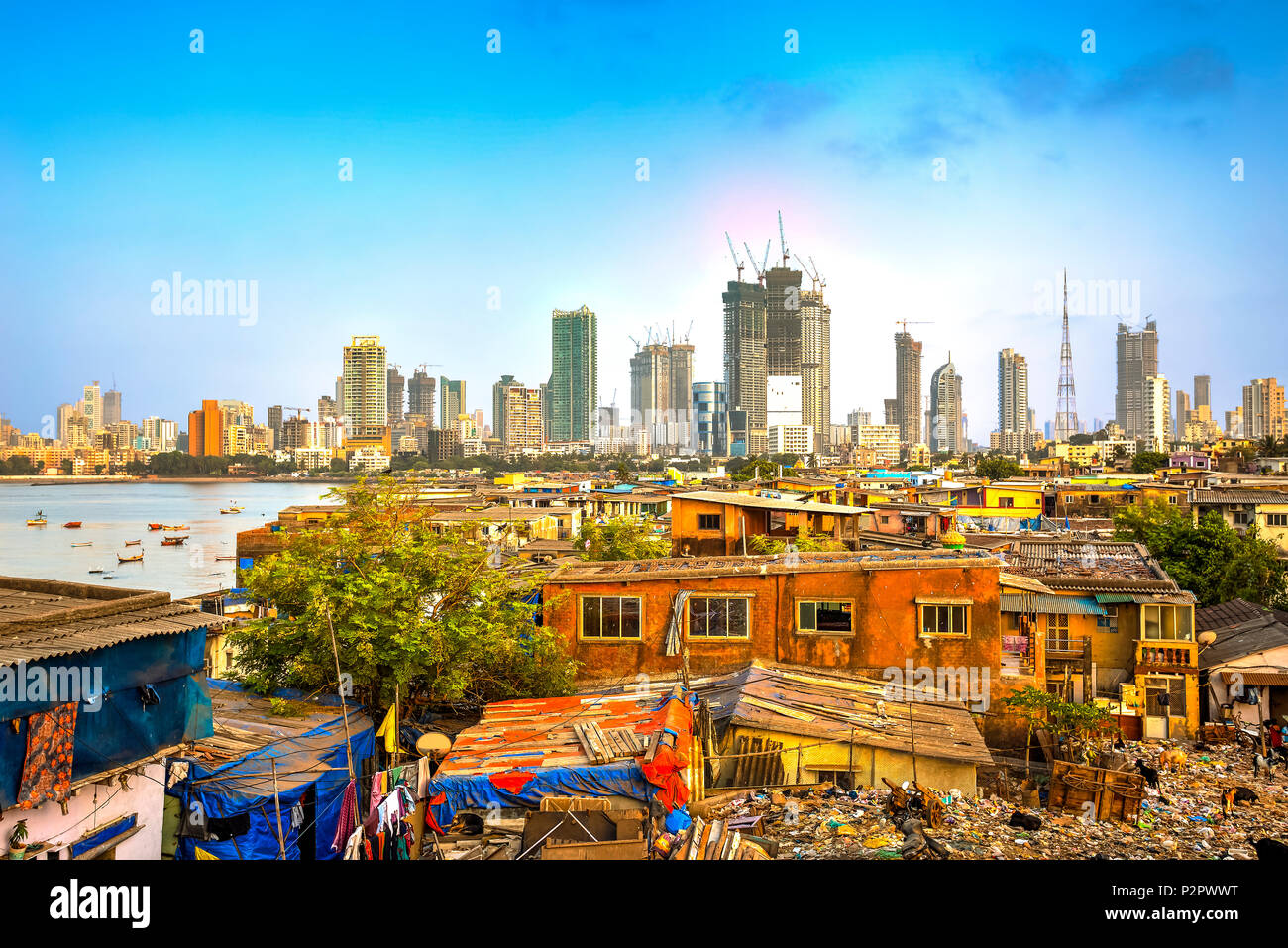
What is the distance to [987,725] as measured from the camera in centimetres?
835

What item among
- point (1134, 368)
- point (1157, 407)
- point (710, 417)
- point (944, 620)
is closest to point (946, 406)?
point (1134, 368)

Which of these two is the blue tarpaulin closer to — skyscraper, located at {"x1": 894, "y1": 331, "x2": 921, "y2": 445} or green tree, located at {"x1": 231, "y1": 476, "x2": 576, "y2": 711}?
green tree, located at {"x1": 231, "y1": 476, "x2": 576, "y2": 711}

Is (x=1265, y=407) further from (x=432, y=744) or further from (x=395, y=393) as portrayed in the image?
(x=395, y=393)

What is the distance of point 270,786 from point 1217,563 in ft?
52.4

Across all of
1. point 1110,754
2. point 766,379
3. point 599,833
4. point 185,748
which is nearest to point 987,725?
point 1110,754

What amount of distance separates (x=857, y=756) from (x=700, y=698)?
1.20m

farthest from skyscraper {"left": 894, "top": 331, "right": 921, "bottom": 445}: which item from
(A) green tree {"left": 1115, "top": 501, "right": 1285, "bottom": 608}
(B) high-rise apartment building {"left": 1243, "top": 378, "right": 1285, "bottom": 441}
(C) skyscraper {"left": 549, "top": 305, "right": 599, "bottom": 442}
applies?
(A) green tree {"left": 1115, "top": 501, "right": 1285, "bottom": 608}

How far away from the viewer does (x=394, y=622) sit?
662 centimetres

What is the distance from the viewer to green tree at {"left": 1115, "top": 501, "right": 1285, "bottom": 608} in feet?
49.2

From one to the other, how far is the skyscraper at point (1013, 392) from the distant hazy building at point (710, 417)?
151ft

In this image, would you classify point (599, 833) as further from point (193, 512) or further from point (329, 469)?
point (329, 469)

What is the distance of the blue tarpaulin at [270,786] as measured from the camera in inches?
203

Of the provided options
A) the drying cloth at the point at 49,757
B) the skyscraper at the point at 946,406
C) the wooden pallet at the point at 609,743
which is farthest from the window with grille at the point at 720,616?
the skyscraper at the point at 946,406
